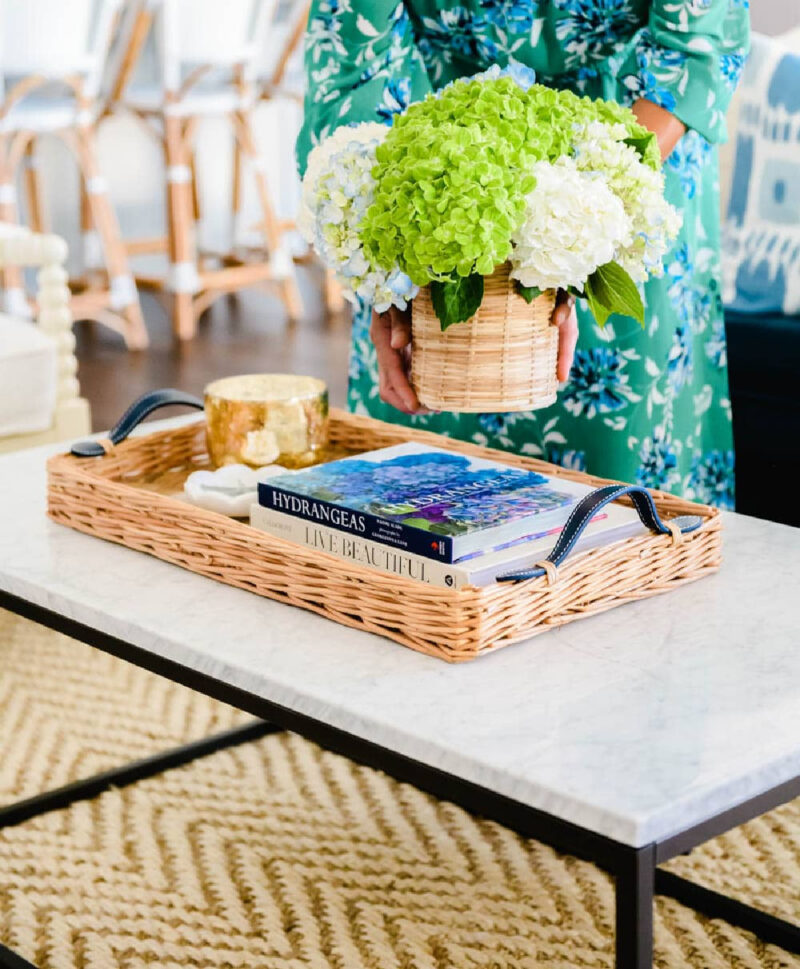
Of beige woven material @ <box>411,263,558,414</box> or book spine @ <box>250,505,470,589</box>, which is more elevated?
beige woven material @ <box>411,263,558,414</box>

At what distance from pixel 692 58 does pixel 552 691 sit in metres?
0.79

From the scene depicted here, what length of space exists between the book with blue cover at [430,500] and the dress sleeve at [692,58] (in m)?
0.45

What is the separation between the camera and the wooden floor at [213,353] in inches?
146

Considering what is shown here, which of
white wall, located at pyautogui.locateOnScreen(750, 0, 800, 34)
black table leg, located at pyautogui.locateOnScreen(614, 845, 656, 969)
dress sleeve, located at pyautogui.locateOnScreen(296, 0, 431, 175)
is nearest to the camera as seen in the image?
black table leg, located at pyautogui.locateOnScreen(614, 845, 656, 969)

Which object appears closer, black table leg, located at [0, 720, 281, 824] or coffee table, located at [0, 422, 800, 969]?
coffee table, located at [0, 422, 800, 969]

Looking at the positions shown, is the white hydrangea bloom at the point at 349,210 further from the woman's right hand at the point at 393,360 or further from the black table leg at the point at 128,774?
the black table leg at the point at 128,774

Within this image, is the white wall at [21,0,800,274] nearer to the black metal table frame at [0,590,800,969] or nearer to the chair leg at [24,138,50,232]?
the chair leg at [24,138,50,232]

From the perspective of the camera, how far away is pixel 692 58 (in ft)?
4.79

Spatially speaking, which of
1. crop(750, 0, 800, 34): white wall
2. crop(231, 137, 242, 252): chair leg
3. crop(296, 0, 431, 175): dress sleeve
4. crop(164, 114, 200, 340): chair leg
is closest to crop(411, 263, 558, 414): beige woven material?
crop(296, 0, 431, 175): dress sleeve

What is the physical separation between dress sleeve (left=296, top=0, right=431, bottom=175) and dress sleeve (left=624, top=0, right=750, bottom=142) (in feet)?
0.88

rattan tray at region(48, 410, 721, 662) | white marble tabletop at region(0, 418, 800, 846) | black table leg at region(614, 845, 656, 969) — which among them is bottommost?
black table leg at region(614, 845, 656, 969)

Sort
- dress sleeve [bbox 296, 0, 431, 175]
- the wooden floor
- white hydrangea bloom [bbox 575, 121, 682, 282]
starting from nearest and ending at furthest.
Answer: white hydrangea bloom [bbox 575, 121, 682, 282] → dress sleeve [bbox 296, 0, 431, 175] → the wooden floor

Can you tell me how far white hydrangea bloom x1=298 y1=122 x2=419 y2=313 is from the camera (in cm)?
115

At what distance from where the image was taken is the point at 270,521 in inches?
48.2
